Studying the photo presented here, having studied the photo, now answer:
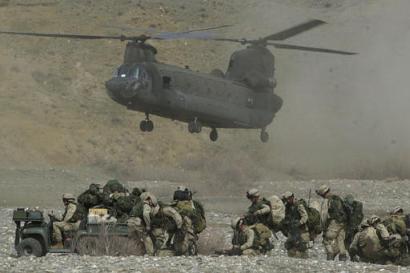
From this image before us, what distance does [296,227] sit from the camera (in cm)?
2272

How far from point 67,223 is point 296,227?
4.24 meters

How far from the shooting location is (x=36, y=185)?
1706 inches

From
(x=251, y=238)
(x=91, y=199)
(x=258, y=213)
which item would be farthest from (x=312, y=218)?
(x=91, y=199)

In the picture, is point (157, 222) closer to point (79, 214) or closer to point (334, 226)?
point (79, 214)

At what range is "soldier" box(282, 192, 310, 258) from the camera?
22.8m

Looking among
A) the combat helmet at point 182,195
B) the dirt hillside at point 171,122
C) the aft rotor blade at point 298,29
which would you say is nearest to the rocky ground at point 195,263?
the combat helmet at point 182,195

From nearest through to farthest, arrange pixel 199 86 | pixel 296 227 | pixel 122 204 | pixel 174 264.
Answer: pixel 174 264 → pixel 296 227 → pixel 122 204 → pixel 199 86

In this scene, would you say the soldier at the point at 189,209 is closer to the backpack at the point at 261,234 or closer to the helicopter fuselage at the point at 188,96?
the backpack at the point at 261,234

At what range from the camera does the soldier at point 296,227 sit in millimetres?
22766

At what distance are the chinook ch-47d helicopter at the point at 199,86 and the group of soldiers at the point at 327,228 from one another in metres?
12.4

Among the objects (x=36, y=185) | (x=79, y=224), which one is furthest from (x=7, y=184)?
(x=79, y=224)

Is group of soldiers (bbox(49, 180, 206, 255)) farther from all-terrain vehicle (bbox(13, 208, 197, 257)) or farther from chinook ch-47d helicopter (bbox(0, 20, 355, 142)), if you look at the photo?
chinook ch-47d helicopter (bbox(0, 20, 355, 142))

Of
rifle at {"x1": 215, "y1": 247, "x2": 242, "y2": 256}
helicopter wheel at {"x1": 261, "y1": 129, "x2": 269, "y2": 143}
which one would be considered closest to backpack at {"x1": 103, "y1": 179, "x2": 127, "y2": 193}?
rifle at {"x1": 215, "y1": 247, "x2": 242, "y2": 256}

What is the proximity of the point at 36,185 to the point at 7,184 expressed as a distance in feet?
3.39
